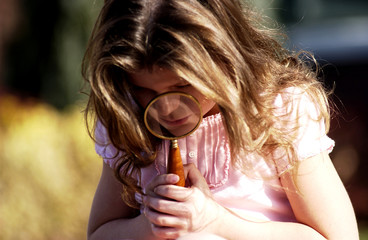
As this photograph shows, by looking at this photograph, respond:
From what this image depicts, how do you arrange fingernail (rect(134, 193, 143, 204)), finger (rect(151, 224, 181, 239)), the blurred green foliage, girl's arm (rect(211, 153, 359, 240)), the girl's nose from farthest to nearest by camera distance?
the blurred green foliage < fingernail (rect(134, 193, 143, 204)) < girl's arm (rect(211, 153, 359, 240)) < finger (rect(151, 224, 181, 239)) < the girl's nose

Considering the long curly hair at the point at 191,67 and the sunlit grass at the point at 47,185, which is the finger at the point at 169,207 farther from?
the sunlit grass at the point at 47,185

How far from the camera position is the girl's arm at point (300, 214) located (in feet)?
6.64

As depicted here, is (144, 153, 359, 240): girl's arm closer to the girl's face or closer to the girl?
the girl

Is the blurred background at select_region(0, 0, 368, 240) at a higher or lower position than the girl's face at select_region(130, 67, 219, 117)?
lower

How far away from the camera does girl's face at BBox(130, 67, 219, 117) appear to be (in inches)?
75.5

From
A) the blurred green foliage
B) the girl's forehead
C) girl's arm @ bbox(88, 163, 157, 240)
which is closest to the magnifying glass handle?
the girl's forehead

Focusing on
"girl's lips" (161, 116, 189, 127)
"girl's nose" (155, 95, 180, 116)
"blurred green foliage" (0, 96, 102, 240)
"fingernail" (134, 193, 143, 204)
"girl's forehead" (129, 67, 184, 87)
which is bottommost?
"blurred green foliage" (0, 96, 102, 240)

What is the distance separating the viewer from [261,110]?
212cm

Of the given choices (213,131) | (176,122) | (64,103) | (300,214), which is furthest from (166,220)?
(64,103)

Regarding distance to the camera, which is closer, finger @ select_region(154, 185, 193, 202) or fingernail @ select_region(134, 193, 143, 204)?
finger @ select_region(154, 185, 193, 202)

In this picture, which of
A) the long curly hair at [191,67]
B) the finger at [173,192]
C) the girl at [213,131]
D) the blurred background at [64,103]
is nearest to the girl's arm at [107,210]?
the girl at [213,131]

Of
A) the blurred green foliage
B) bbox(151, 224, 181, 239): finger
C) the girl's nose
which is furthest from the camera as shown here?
the blurred green foliage

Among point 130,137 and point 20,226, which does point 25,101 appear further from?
point 130,137

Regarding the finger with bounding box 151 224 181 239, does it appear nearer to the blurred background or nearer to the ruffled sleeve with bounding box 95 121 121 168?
the ruffled sleeve with bounding box 95 121 121 168
